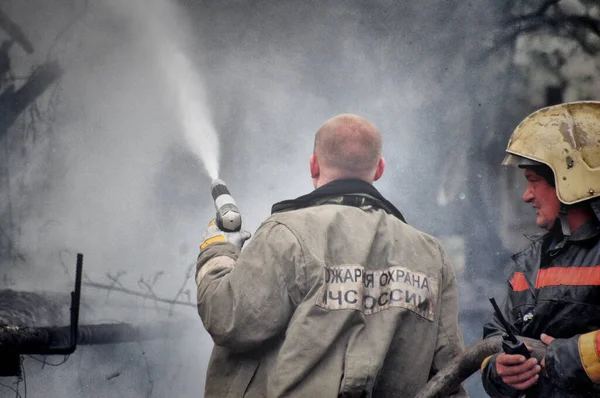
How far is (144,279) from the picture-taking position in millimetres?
7871

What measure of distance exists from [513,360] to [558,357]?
0.54 ft

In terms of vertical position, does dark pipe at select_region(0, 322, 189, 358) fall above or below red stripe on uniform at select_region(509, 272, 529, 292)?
above

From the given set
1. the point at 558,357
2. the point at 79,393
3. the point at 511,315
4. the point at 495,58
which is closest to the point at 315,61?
the point at 495,58

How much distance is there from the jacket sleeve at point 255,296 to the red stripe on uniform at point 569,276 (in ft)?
3.34

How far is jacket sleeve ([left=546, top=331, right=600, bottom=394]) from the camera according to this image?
230 cm

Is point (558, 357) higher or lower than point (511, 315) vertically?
lower

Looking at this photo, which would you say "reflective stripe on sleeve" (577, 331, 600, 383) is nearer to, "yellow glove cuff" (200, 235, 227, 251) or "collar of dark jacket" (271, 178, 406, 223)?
"collar of dark jacket" (271, 178, 406, 223)

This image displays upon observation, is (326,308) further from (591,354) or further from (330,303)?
(591,354)

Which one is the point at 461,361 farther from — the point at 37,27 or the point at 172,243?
the point at 37,27

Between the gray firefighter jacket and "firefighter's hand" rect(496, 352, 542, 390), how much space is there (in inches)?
9.7

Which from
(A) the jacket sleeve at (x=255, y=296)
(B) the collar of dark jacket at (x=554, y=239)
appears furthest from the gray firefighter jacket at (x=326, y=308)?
(B) the collar of dark jacket at (x=554, y=239)

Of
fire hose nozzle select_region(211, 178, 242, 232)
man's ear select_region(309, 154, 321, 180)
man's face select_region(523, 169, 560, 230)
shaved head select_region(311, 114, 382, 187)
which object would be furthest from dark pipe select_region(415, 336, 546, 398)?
fire hose nozzle select_region(211, 178, 242, 232)

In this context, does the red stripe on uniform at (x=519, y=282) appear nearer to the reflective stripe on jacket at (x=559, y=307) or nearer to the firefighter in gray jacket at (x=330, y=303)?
the reflective stripe on jacket at (x=559, y=307)

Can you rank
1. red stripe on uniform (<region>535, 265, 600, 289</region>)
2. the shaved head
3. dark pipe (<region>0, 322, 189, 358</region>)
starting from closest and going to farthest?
1. red stripe on uniform (<region>535, 265, 600, 289</region>)
2. the shaved head
3. dark pipe (<region>0, 322, 189, 358</region>)
